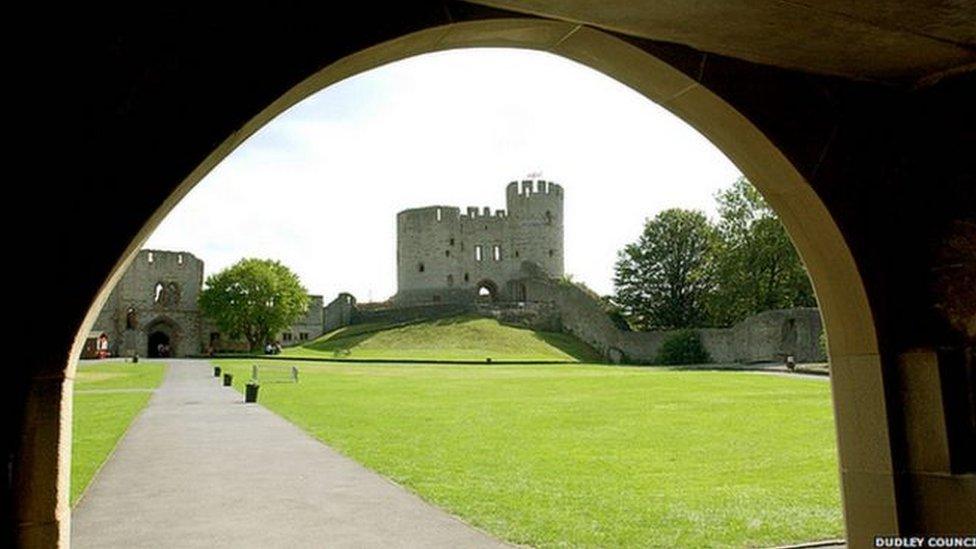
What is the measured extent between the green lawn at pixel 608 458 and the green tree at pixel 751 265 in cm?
2973

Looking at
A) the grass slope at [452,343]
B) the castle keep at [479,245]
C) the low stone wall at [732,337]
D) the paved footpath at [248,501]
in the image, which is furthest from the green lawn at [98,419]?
the castle keep at [479,245]

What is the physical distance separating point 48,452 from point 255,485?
22.5 ft

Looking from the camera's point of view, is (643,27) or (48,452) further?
(643,27)

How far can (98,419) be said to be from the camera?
55.2 feet

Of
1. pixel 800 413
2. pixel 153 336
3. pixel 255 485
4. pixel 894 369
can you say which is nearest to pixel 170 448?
pixel 255 485

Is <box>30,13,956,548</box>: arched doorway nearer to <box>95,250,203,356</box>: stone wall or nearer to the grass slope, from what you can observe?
the grass slope

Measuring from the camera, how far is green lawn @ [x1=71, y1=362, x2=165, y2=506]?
10.2 metres

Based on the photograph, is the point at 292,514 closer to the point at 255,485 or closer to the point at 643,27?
the point at 255,485

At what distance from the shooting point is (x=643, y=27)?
3.17 m

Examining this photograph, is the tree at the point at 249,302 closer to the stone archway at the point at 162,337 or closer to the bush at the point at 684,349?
the stone archway at the point at 162,337

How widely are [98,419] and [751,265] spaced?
4460 centimetres

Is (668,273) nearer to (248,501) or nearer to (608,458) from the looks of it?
(608,458)

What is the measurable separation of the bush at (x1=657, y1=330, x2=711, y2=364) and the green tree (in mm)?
4321

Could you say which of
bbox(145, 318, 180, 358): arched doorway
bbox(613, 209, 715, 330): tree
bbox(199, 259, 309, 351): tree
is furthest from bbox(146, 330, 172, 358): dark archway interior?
bbox(613, 209, 715, 330): tree
